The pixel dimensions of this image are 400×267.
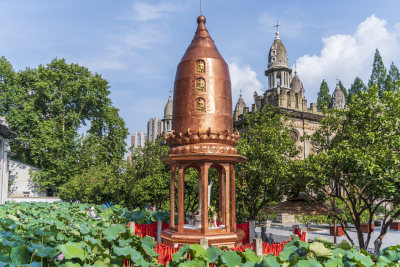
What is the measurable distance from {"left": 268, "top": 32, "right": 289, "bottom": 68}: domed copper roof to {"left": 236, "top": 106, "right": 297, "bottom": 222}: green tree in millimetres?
29413

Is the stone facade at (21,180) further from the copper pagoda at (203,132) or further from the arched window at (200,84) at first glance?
the arched window at (200,84)

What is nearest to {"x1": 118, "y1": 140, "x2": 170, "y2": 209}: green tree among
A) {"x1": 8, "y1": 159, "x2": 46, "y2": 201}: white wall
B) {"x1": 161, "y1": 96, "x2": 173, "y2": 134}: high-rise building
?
{"x1": 8, "y1": 159, "x2": 46, "y2": 201}: white wall

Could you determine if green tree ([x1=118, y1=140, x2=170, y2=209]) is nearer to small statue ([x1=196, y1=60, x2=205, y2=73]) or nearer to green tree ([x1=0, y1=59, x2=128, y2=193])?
green tree ([x1=0, y1=59, x2=128, y2=193])

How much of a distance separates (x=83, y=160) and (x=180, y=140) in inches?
1282

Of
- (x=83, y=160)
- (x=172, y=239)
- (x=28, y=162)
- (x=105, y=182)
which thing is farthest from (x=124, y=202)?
(x=28, y=162)

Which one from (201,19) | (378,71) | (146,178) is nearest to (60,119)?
(146,178)

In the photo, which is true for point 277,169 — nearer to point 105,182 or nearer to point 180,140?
point 180,140

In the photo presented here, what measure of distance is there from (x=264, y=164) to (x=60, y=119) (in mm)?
31008

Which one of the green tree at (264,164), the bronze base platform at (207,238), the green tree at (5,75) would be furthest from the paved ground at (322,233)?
the green tree at (5,75)

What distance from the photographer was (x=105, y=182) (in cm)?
3256

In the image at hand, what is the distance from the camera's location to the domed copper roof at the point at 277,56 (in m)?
49.8

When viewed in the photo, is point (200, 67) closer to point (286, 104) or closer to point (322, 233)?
point (322, 233)

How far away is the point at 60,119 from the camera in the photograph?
43562 mm

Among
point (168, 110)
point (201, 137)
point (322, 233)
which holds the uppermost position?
point (168, 110)
